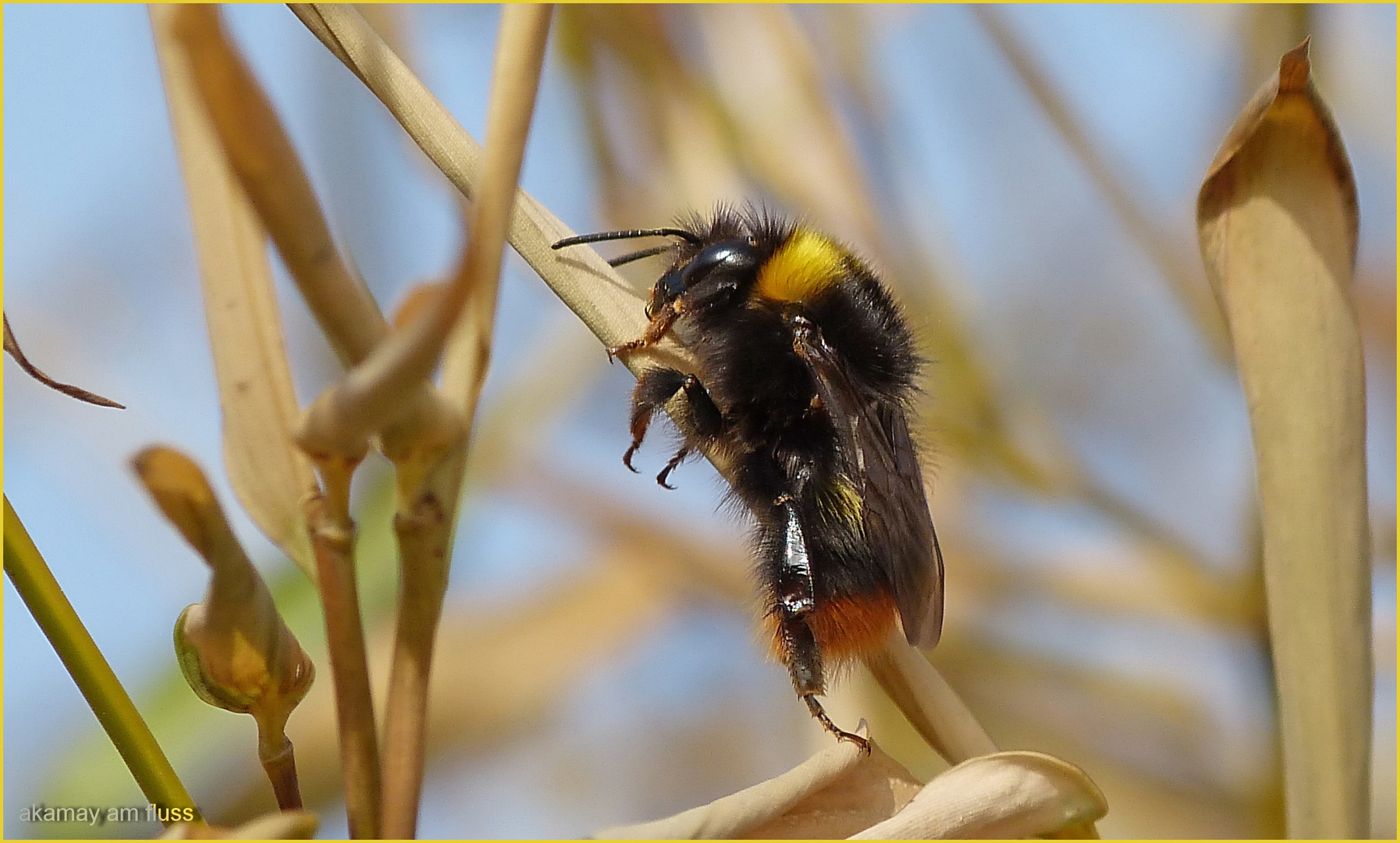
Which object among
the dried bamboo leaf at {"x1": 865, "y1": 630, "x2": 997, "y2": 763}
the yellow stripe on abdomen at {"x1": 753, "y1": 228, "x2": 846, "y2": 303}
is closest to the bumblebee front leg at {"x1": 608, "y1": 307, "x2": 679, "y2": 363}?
the yellow stripe on abdomen at {"x1": 753, "y1": 228, "x2": 846, "y2": 303}

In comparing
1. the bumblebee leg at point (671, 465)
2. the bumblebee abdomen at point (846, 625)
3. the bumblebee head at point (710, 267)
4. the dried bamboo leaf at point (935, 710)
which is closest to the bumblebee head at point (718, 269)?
the bumblebee head at point (710, 267)

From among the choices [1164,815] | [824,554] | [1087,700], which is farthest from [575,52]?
[1164,815]

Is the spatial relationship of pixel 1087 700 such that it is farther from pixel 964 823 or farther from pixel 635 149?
pixel 964 823

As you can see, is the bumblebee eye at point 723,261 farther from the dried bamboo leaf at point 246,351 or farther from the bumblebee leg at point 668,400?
the dried bamboo leaf at point 246,351

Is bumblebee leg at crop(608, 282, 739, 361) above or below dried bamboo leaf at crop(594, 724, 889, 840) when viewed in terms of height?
above

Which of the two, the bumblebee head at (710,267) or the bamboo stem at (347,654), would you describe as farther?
the bumblebee head at (710,267)

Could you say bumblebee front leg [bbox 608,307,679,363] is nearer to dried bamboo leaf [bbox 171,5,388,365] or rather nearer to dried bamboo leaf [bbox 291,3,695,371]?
dried bamboo leaf [bbox 291,3,695,371]
